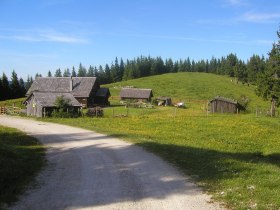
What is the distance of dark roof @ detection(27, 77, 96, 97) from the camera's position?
3073 inches

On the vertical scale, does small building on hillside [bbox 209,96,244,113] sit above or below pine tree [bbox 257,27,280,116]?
below

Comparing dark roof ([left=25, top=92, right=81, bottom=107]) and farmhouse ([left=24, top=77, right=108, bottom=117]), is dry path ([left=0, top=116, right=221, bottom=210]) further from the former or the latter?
farmhouse ([left=24, top=77, right=108, bottom=117])

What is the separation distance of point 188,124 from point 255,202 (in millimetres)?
31779

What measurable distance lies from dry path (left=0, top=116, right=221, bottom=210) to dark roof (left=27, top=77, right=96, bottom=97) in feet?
195

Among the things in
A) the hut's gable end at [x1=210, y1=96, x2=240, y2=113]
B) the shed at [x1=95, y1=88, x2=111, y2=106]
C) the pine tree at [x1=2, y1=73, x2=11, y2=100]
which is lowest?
the hut's gable end at [x1=210, y1=96, x2=240, y2=113]

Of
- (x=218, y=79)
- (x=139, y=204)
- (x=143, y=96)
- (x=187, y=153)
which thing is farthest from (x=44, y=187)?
(x=218, y=79)

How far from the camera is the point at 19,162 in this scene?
15477 mm

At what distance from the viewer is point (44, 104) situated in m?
51.1

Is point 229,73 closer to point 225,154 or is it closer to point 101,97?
point 101,97

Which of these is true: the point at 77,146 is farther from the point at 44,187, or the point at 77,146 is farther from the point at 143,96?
the point at 143,96

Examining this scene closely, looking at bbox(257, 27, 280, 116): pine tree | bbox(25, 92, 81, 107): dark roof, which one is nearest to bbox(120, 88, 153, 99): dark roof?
bbox(257, 27, 280, 116): pine tree

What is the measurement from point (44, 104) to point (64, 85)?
29069mm

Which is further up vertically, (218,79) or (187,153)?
(218,79)

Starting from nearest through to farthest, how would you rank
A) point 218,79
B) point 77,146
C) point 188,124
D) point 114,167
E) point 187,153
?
point 114,167 < point 187,153 < point 77,146 < point 188,124 < point 218,79
